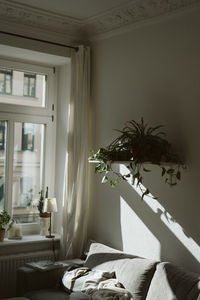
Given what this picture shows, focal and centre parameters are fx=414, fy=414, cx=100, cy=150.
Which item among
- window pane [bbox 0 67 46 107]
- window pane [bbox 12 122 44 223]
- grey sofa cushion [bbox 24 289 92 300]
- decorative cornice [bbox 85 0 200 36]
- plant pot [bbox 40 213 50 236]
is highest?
decorative cornice [bbox 85 0 200 36]

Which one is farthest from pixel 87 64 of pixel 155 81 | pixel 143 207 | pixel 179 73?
pixel 143 207

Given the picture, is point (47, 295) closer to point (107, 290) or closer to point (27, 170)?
point (107, 290)

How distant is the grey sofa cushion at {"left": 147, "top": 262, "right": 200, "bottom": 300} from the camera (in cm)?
301

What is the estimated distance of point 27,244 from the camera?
4492 mm

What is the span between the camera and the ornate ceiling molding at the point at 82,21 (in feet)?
12.2

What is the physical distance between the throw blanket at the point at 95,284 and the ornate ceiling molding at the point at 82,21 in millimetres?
2400

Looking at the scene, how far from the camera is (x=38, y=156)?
16.5 ft

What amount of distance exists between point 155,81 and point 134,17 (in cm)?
69

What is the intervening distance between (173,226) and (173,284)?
1.93ft

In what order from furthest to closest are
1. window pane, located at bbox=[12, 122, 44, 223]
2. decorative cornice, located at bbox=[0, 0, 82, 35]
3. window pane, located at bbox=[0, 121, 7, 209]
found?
window pane, located at bbox=[12, 122, 44, 223]
window pane, located at bbox=[0, 121, 7, 209]
decorative cornice, located at bbox=[0, 0, 82, 35]

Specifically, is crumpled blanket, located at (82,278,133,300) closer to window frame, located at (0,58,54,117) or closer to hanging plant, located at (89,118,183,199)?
hanging plant, located at (89,118,183,199)

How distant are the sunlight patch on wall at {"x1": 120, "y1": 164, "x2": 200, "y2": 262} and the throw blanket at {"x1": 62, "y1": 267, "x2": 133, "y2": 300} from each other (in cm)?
63

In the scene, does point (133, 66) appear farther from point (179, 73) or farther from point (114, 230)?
point (114, 230)

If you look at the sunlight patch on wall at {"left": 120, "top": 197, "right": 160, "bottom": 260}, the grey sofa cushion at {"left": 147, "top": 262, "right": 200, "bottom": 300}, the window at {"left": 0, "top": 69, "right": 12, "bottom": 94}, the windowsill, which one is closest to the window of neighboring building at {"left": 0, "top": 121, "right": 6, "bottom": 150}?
the window at {"left": 0, "top": 69, "right": 12, "bottom": 94}
